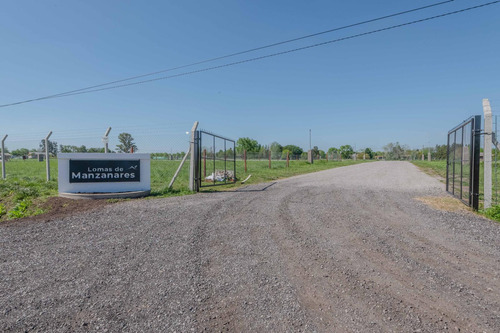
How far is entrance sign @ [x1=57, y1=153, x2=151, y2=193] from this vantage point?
27.6 ft

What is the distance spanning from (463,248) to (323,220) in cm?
232

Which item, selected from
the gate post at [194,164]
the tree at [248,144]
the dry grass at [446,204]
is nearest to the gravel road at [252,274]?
the dry grass at [446,204]

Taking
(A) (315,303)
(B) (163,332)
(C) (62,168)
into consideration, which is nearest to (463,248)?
(A) (315,303)

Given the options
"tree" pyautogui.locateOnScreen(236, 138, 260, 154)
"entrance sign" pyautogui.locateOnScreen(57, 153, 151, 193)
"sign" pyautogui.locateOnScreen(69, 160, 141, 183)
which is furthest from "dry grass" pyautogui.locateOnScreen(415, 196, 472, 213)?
"tree" pyautogui.locateOnScreen(236, 138, 260, 154)

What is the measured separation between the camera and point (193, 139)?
9.84m

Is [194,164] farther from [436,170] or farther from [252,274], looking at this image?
[436,170]

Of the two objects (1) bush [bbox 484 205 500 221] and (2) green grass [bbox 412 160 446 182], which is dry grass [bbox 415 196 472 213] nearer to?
(1) bush [bbox 484 205 500 221]

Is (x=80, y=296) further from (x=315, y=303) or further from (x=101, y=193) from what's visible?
(x=101, y=193)

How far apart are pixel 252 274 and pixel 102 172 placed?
7330mm

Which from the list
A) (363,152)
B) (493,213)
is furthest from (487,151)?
(363,152)

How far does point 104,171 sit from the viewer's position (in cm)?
870

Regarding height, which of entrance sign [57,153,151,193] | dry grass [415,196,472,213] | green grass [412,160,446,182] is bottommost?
dry grass [415,196,472,213]

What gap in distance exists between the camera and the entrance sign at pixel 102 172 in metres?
8.42

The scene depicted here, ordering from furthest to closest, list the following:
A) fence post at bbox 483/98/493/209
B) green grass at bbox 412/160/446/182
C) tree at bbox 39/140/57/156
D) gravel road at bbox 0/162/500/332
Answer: green grass at bbox 412/160/446/182 < tree at bbox 39/140/57/156 < fence post at bbox 483/98/493/209 < gravel road at bbox 0/162/500/332
